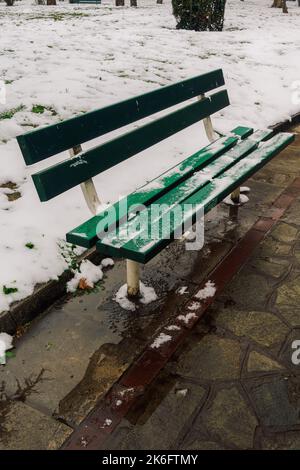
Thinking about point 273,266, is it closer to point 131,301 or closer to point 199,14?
point 131,301

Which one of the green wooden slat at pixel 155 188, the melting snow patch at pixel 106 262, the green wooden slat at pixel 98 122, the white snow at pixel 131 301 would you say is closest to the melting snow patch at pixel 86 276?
the melting snow patch at pixel 106 262

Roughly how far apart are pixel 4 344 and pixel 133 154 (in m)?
1.57

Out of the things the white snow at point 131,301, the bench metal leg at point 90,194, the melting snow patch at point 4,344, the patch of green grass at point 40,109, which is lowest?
the white snow at point 131,301

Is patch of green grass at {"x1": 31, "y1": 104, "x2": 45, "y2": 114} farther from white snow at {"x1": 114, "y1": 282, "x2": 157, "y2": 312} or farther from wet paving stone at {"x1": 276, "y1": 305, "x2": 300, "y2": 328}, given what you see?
wet paving stone at {"x1": 276, "y1": 305, "x2": 300, "y2": 328}

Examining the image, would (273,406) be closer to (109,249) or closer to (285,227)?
(109,249)

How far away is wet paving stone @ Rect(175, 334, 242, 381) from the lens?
7.25ft

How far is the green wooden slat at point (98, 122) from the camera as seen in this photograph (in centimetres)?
238

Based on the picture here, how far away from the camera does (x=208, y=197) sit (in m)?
2.76

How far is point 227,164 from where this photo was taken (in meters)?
3.28

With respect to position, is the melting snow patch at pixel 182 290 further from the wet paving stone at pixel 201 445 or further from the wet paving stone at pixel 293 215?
the wet paving stone at pixel 293 215

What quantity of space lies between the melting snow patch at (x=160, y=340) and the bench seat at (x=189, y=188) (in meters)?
0.52

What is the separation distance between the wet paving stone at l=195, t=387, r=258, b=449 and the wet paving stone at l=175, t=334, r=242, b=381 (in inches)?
4.8

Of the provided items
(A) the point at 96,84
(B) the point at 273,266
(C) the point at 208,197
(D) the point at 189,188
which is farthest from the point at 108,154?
(A) the point at 96,84

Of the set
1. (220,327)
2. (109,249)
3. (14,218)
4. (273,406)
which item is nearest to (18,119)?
(14,218)
